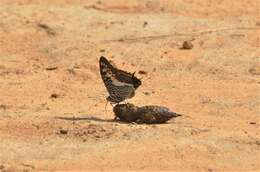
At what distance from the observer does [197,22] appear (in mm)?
14078

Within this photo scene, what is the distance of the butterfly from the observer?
9875 millimetres

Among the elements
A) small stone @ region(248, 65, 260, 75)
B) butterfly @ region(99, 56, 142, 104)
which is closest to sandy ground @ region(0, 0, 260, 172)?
small stone @ region(248, 65, 260, 75)

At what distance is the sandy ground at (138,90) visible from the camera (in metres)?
8.80

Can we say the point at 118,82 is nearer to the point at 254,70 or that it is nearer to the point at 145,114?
the point at 145,114

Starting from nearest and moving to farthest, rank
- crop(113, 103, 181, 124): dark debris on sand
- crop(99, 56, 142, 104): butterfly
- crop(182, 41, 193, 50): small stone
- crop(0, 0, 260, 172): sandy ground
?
1. crop(0, 0, 260, 172): sandy ground
2. crop(113, 103, 181, 124): dark debris on sand
3. crop(99, 56, 142, 104): butterfly
4. crop(182, 41, 193, 50): small stone

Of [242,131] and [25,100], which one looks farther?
[25,100]

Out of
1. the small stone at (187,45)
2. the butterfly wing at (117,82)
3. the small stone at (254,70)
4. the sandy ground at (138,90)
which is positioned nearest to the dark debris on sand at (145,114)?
the sandy ground at (138,90)

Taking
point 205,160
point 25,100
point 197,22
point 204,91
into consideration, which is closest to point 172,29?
point 197,22

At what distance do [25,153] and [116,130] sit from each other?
0.95 meters

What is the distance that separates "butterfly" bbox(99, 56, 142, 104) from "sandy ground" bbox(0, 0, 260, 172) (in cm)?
28

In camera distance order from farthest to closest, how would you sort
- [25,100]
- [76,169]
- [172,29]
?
[172,29] → [25,100] → [76,169]

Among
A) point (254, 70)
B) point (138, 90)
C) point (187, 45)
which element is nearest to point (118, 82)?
point (138, 90)

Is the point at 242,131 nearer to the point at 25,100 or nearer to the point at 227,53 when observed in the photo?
the point at 25,100

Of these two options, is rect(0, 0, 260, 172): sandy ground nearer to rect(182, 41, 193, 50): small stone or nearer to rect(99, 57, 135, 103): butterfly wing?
rect(182, 41, 193, 50): small stone
